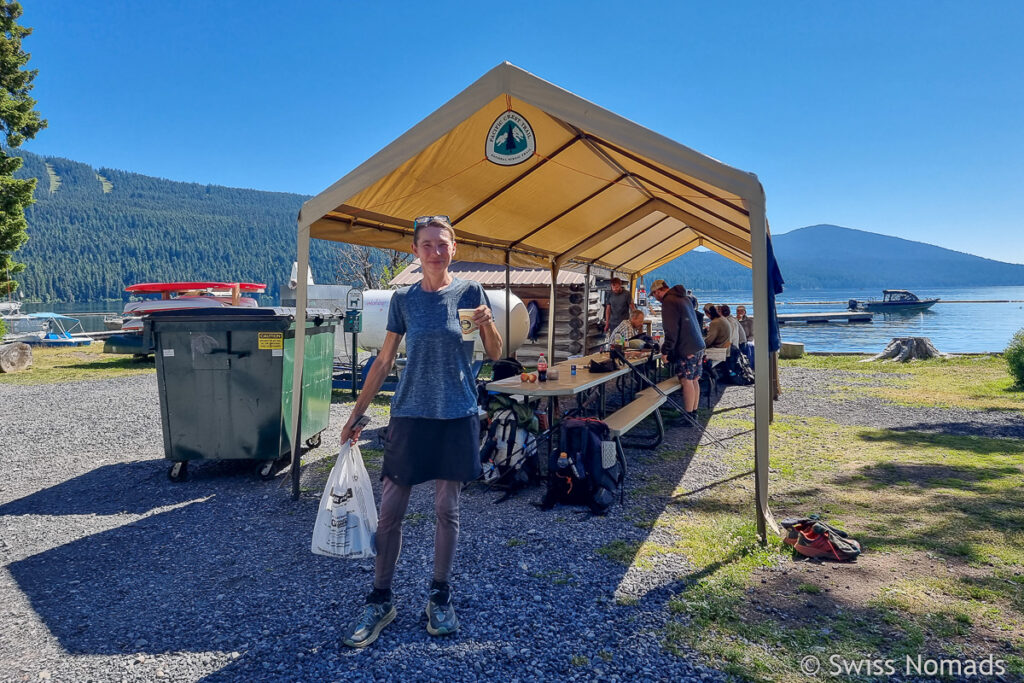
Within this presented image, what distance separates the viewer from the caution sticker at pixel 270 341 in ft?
17.9

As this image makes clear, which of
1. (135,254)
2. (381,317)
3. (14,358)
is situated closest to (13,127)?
(14,358)

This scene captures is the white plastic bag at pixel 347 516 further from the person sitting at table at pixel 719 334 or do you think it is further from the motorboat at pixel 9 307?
the motorboat at pixel 9 307

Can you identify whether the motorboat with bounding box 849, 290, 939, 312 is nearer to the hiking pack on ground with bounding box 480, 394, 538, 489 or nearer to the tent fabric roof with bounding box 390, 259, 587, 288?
the tent fabric roof with bounding box 390, 259, 587, 288

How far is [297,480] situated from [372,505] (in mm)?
2009

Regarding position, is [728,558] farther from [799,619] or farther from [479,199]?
[479,199]

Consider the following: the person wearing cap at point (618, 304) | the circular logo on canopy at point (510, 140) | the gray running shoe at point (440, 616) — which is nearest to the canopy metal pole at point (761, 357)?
the circular logo on canopy at point (510, 140)

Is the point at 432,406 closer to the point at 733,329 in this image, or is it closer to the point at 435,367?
the point at 435,367

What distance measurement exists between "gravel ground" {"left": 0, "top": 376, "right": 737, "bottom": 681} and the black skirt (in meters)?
0.87

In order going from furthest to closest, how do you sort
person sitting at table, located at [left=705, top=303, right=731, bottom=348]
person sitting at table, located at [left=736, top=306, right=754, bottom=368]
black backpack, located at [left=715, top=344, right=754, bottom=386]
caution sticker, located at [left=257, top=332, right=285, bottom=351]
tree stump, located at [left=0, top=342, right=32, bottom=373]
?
tree stump, located at [left=0, top=342, right=32, bottom=373]
person sitting at table, located at [left=736, top=306, right=754, bottom=368]
black backpack, located at [left=715, top=344, right=754, bottom=386]
person sitting at table, located at [left=705, top=303, right=731, bottom=348]
caution sticker, located at [left=257, top=332, right=285, bottom=351]

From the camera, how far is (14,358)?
14.4 m

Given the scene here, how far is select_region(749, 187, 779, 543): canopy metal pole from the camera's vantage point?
12.5 feet

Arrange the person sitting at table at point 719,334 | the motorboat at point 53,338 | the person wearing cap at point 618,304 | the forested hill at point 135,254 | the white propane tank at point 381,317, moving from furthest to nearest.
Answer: the forested hill at point 135,254, the motorboat at point 53,338, the person wearing cap at point 618,304, the white propane tank at point 381,317, the person sitting at table at point 719,334

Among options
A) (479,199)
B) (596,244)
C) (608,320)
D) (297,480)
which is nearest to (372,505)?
(297,480)

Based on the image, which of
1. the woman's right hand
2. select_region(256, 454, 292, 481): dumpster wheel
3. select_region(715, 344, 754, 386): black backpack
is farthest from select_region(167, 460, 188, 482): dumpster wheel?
select_region(715, 344, 754, 386): black backpack
